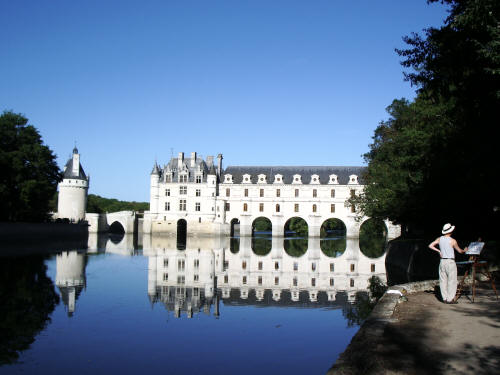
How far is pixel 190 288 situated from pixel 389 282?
7910 mm

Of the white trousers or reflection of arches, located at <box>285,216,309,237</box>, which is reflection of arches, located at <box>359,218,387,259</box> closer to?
reflection of arches, located at <box>285,216,309,237</box>

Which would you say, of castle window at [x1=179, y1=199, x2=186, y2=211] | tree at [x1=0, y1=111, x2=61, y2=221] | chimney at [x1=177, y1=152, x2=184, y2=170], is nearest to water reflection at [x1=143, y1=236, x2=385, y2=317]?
tree at [x1=0, y1=111, x2=61, y2=221]

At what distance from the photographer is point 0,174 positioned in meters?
36.8

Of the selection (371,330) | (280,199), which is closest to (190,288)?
(371,330)

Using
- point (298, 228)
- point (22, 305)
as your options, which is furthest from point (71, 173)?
point (22, 305)

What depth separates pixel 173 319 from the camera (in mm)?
12227

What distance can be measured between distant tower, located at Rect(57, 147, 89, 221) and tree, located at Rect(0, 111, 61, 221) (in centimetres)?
1601

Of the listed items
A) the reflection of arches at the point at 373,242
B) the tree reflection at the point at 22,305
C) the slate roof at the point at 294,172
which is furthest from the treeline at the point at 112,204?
the tree reflection at the point at 22,305

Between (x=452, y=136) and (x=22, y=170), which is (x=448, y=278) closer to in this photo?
(x=452, y=136)

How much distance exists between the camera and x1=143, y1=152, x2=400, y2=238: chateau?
57094 millimetres

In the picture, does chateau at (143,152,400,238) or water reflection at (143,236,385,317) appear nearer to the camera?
water reflection at (143,236,385,317)

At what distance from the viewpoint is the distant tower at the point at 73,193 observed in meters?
57.6

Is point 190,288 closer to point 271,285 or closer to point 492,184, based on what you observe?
point 271,285

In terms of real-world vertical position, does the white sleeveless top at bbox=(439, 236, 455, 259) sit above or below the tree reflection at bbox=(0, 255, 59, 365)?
above
